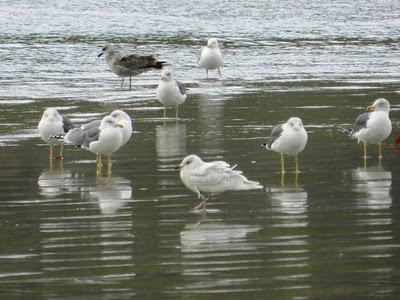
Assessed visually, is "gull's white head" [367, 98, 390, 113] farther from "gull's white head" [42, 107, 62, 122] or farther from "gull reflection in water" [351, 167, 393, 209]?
"gull's white head" [42, 107, 62, 122]

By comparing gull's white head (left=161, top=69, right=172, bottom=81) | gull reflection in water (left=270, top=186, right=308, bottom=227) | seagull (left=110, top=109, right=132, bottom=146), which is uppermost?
gull's white head (left=161, top=69, right=172, bottom=81)

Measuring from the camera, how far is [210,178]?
13.0 metres

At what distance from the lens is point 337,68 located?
1110 inches

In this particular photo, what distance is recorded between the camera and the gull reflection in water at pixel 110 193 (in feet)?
43.5

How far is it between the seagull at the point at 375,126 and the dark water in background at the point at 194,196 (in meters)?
0.29

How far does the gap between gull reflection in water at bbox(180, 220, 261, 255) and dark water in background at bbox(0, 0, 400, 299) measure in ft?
0.09

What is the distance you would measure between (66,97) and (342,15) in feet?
72.6

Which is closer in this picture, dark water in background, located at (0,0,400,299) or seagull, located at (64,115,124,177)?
dark water in background, located at (0,0,400,299)

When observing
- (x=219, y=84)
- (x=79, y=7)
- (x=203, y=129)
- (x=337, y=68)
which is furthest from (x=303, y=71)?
(x=79, y=7)

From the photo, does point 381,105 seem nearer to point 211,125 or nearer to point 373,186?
point 373,186

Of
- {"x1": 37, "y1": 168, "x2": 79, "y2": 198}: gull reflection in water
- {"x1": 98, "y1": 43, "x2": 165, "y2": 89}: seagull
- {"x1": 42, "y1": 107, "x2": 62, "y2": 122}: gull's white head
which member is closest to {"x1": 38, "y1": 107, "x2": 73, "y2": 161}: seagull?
{"x1": 42, "y1": 107, "x2": 62, "y2": 122}: gull's white head

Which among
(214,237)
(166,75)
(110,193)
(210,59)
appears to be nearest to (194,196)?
(110,193)

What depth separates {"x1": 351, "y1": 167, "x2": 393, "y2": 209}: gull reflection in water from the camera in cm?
1314

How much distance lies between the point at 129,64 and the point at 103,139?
11.4m
